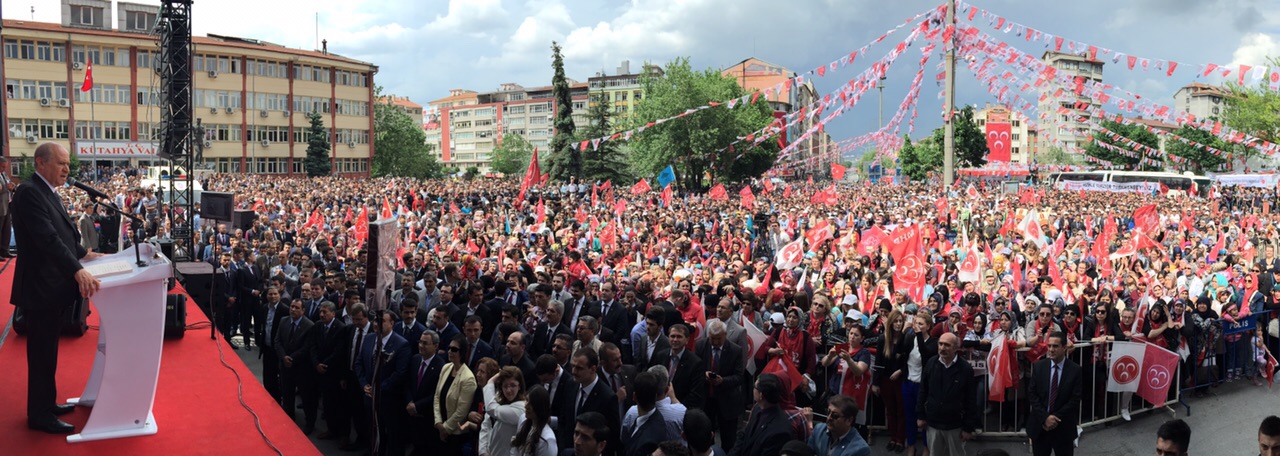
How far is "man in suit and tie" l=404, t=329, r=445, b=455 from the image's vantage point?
23.4 feet

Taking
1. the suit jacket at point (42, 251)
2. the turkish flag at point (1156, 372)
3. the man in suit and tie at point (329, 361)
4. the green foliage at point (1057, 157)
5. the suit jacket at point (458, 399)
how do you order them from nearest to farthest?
1. the suit jacket at point (42, 251)
2. the suit jacket at point (458, 399)
3. the man in suit and tie at point (329, 361)
4. the turkish flag at point (1156, 372)
5. the green foliage at point (1057, 157)

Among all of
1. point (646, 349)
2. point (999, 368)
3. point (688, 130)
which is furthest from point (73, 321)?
point (688, 130)

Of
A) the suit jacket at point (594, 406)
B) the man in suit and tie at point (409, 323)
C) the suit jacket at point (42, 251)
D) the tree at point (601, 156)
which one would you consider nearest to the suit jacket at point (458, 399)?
the suit jacket at point (594, 406)

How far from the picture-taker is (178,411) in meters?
5.31

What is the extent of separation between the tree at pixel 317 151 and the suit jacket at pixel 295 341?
60.3 m

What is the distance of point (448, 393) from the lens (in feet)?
22.1

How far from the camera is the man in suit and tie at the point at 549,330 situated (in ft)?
26.6

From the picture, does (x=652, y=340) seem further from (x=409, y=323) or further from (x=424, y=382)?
(x=409, y=323)

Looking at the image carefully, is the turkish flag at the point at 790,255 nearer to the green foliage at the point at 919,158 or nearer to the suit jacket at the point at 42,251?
the suit jacket at the point at 42,251

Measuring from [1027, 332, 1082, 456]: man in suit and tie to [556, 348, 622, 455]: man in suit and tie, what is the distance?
346 cm

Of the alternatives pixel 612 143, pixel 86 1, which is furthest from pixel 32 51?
pixel 612 143

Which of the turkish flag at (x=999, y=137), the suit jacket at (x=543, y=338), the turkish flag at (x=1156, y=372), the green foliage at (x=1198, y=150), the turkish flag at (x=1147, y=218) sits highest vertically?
the green foliage at (x=1198, y=150)

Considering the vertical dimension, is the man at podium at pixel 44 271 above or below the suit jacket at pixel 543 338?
above

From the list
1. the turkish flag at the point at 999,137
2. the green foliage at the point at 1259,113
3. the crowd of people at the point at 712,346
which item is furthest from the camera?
the green foliage at the point at 1259,113
